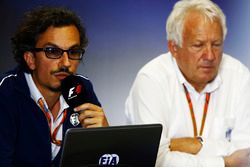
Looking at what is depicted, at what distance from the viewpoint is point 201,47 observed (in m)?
2.80

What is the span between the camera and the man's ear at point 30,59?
8.11 ft

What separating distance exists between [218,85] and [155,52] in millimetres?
767

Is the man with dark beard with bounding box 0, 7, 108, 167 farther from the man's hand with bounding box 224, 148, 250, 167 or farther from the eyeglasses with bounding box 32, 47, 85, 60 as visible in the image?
the man's hand with bounding box 224, 148, 250, 167

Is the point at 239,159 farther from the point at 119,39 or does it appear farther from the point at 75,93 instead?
the point at 119,39

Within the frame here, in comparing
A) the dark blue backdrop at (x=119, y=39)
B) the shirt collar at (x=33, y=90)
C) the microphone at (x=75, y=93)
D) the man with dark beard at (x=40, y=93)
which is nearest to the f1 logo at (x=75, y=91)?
the microphone at (x=75, y=93)

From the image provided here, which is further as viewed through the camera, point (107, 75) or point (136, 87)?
point (107, 75)

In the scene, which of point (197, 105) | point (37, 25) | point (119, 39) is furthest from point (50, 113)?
point (119, 39)

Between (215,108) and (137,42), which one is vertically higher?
(137,42)

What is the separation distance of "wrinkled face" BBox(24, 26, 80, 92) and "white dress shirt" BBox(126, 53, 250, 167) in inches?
20.5

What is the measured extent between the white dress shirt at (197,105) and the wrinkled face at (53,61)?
20.5 inches

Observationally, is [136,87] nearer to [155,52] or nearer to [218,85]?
[218,85]

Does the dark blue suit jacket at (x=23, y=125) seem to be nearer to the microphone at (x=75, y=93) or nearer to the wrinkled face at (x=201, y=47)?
the microphone at (x=75, y=93)

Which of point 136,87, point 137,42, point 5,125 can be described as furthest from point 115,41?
point 5,125

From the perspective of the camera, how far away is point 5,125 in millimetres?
2252
